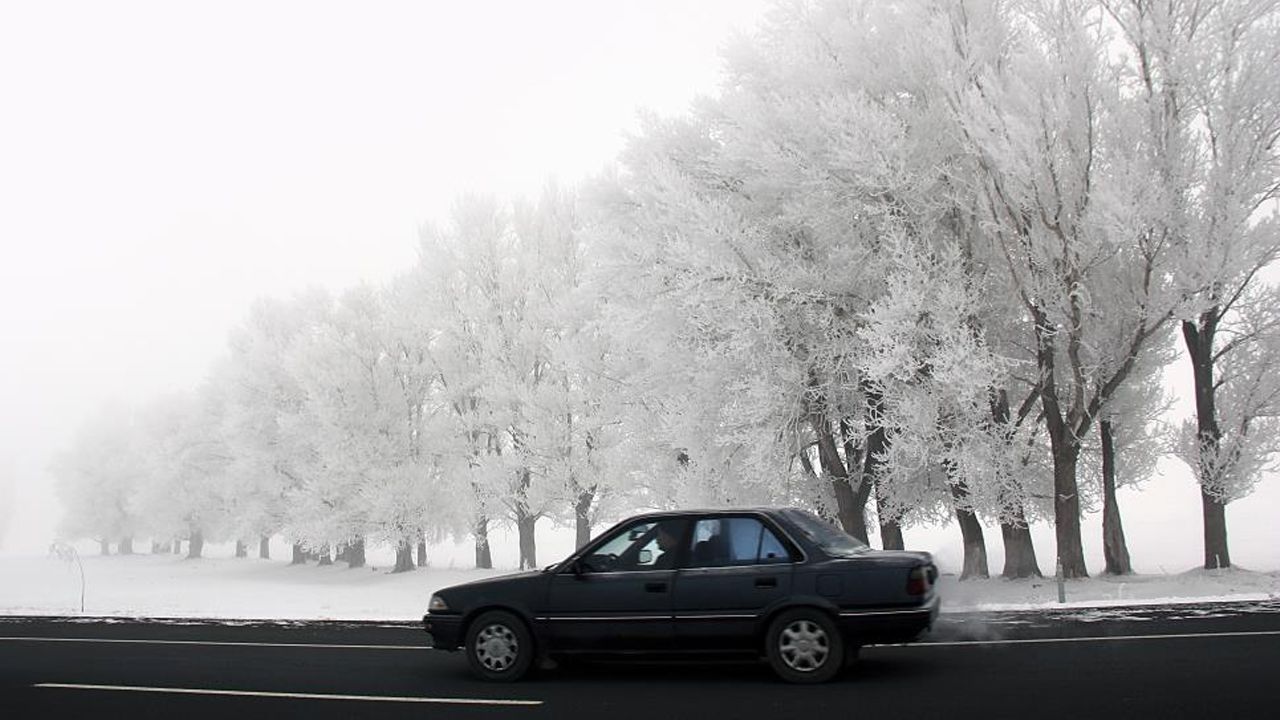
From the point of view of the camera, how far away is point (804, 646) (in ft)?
29.0

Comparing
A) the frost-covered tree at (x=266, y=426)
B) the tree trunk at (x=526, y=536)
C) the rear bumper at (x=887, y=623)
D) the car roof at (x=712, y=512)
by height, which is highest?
the frost-covered tree at (x=266, y=426)

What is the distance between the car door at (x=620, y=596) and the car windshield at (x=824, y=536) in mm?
1057

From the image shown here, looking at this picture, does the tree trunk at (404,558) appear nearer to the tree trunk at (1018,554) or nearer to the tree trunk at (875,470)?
the tree trunk at (875,470)

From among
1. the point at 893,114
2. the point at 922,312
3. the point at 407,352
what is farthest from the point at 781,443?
the point at 407,352

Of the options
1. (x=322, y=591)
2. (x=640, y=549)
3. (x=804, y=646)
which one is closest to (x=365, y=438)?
(x=322, y=591)

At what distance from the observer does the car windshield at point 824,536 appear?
9.12 m

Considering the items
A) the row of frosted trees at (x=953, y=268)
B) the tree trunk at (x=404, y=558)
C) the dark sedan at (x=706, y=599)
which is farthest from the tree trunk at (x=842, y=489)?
the tree trunk at (x=404, y=558)

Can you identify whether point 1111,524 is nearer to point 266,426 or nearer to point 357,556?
point 357,556

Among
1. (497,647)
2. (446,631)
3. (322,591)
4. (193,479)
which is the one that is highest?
(193,479)

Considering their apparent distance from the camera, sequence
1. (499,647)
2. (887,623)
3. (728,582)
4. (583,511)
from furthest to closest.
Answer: (583,511) < (499,647) < (728,582) < (887,623)

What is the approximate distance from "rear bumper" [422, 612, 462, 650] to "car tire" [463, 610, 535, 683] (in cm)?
11

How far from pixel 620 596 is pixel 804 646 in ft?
5.61

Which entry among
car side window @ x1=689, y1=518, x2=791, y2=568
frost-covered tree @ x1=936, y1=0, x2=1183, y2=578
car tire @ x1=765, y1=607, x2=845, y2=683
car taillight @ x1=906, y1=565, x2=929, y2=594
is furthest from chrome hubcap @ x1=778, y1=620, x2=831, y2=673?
frost-covered tree @ x1=936, y1=0, x2=1183, y2=578

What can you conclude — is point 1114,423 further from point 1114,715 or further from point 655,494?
point 1114,715
